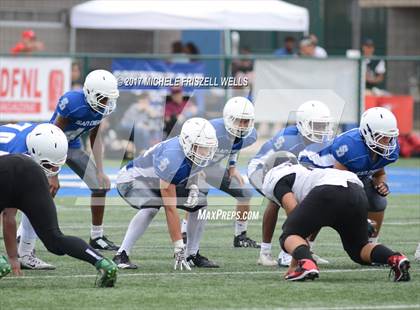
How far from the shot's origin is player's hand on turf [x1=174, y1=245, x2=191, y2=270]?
29.7 ft

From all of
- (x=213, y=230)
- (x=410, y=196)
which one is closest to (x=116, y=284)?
(x=213, y=230)

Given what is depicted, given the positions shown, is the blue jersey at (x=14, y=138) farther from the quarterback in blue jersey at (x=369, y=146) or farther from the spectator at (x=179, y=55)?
the spectator at (x=179, y=55)

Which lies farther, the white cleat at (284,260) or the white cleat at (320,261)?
the white cleat at (320,261)

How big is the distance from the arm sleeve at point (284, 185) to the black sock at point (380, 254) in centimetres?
79

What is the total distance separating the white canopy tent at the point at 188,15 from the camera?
20109 millimetres

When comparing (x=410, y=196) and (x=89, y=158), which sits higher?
(x=89, y=158)

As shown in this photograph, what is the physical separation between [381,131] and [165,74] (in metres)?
9.91

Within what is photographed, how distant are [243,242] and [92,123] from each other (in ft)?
5.84

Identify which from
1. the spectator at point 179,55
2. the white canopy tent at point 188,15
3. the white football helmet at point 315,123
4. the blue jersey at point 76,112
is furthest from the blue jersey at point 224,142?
the white canopy tent at point 188,15

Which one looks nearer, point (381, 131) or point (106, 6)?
point (381, 131)

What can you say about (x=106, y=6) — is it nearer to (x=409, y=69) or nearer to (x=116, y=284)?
(x=409, y=69)

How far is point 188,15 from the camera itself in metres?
20.2

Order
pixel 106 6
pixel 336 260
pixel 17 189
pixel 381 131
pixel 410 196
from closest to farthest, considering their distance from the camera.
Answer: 1. pixel 17 189
2. pixel 381 131
3. pixel 336 260
4. pixel 410 196
5. pixel 106 6

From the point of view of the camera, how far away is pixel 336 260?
981 cm
